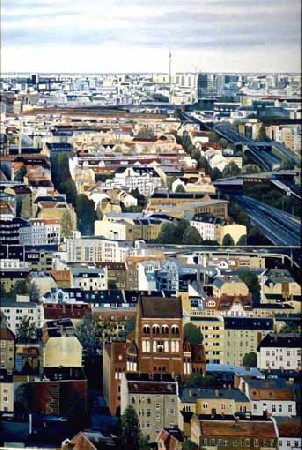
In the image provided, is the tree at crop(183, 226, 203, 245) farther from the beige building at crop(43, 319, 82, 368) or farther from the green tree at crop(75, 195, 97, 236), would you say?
the beige building at crop(43, 319, 82, 368)

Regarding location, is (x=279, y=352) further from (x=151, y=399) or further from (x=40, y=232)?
(x=40, y=232)

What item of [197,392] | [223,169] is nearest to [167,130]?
[223,169]

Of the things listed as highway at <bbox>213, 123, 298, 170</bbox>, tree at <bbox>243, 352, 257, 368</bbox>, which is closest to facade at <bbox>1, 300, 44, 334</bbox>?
tree at <bbox>243, 352, 257, 368</bbox>

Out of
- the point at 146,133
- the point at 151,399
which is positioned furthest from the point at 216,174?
the point at 151,399

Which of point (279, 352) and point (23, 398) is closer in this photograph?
point (279, 352)

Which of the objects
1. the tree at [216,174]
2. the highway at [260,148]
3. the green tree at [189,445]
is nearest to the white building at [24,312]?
the green tree at [189,445]
